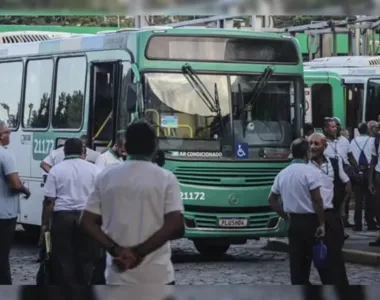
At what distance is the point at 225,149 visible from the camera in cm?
1528

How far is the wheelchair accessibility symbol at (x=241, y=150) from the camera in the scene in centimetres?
1530

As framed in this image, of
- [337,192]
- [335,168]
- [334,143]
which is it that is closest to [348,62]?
[334,143]

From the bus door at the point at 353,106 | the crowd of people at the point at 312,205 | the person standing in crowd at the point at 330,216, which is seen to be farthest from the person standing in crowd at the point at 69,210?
the bus door at the point at 353,106

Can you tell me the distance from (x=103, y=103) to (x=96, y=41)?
3.43 ft

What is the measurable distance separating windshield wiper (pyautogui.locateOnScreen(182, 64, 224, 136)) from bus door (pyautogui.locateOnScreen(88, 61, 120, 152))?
99 cm

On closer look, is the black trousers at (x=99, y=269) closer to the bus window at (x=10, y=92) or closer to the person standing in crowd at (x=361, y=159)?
the bus window at (x=10, y=92)

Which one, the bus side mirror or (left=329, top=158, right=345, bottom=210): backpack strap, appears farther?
the bus side mirror

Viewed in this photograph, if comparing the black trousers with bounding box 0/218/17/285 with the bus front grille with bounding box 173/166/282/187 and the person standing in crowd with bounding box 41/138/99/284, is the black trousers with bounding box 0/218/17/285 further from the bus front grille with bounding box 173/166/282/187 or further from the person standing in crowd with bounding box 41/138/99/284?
the bus front grille with bounding box 173/166/282/187

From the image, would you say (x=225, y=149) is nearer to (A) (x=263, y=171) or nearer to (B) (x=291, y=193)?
(A) (x=263, y=171)

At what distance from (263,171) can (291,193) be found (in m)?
5.20

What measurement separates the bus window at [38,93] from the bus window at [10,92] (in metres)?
0.29

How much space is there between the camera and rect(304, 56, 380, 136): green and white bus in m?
24.8

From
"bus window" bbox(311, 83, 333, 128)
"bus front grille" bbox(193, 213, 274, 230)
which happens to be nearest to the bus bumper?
"bus front grille" bbox(193, 213, 274, 230)

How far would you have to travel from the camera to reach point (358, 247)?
53.5ft
